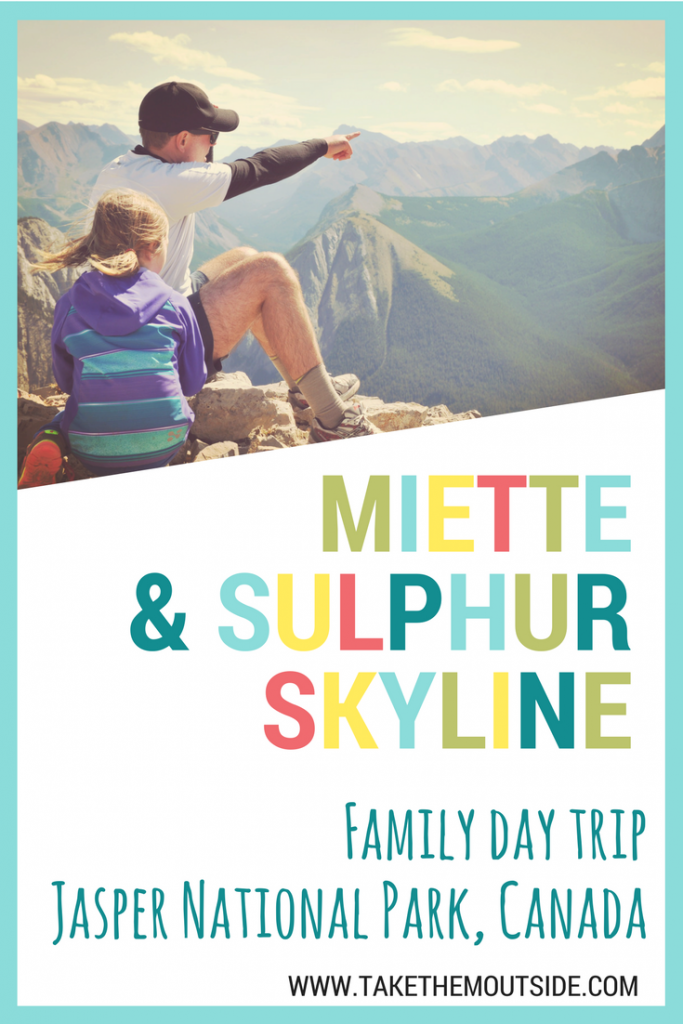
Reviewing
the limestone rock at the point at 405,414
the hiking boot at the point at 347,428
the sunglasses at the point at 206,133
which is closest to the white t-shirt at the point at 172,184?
the sunglasses at the point at 206,133

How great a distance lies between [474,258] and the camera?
4641mm

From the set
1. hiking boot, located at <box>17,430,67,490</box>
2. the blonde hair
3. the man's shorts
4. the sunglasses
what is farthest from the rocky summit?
the sunglasses

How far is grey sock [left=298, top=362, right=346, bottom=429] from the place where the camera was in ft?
10.9

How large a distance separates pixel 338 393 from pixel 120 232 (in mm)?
1027

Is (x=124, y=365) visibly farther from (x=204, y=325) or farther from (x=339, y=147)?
(x=339, y=147)

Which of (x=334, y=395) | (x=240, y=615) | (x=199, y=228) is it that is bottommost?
(x=240, y=615)

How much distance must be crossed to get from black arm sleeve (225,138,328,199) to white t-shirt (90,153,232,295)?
0.04 m

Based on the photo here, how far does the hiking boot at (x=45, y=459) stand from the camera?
10.1 ft

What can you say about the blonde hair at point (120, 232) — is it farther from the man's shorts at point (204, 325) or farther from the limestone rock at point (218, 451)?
the limestone rock at point (218, 451)

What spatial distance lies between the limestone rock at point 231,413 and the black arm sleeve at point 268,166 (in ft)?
2.57

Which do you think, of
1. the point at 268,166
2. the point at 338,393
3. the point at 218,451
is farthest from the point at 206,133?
the point at 218,451

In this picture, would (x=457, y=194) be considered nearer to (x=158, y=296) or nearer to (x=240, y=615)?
(x=158, y=296)

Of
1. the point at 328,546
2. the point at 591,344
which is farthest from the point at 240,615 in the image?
the point at 591,344

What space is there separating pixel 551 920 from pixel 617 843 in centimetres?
27
